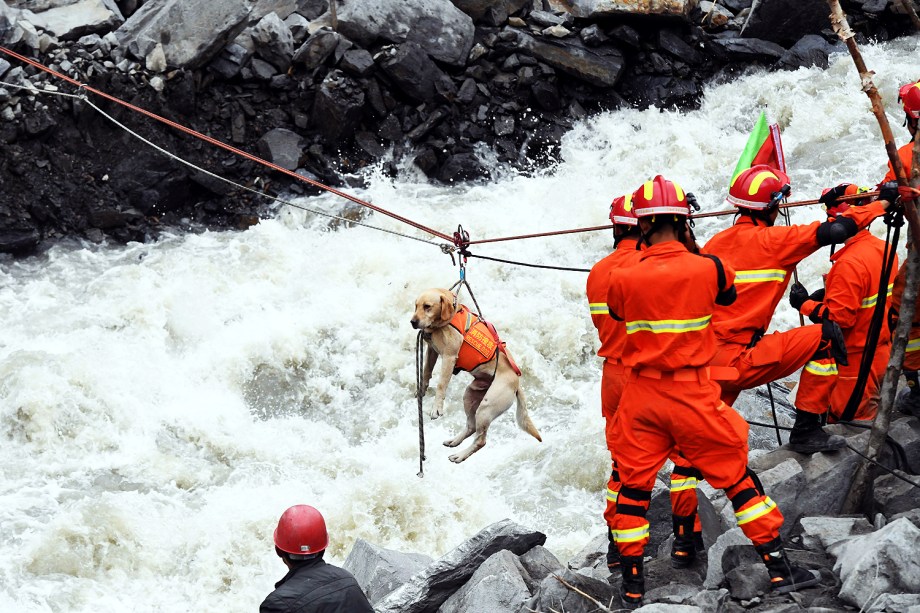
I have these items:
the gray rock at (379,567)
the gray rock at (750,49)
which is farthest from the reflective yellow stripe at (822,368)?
the gray rock at (750,49)

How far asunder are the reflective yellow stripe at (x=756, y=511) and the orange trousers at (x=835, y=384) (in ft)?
4.47

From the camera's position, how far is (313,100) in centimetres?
1380

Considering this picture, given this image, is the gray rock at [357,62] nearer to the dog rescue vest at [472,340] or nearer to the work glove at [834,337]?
the dog rescue vest at [472,340]

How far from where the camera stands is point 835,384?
6066 mm

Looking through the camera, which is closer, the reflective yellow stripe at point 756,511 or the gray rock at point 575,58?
the reflective yellow stripe at point 756,511

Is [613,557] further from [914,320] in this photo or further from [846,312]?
[914,320]

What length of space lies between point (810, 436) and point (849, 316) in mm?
783

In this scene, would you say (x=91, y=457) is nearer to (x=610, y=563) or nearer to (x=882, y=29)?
(x=610, y=563)

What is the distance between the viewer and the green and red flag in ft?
21.6

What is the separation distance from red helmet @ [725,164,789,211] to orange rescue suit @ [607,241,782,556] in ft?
3.80

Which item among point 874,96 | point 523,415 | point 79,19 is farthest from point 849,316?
point 79,19

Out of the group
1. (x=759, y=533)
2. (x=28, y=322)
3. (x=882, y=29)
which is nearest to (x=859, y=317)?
(x=759, y=533)

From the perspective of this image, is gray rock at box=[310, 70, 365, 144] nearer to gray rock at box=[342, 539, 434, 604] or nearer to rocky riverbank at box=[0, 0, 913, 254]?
rocky riverbank at box=[0, 0, 913, 254]

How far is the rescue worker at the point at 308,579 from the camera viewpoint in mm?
4004
